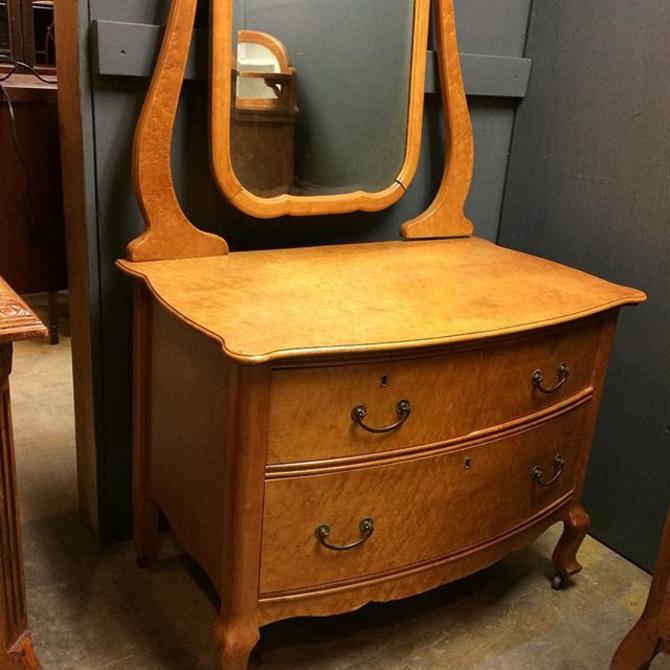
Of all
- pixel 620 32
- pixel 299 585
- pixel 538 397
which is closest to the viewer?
pixel 299 585

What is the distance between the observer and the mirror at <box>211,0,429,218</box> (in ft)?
4.91

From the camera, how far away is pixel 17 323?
3.24 feet

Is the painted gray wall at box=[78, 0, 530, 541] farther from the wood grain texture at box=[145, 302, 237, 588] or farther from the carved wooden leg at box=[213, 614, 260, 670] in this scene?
the carved wooden leg at box=[213, 614, 260, 670]

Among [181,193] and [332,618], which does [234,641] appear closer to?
[332,618]

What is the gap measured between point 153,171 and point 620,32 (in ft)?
3.53

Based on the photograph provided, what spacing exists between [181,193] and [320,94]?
36cm

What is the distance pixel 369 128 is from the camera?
1.71 m

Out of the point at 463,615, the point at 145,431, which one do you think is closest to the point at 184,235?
the point at 145,431

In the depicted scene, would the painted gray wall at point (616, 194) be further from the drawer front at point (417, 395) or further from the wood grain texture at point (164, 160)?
the wood grain texture at point (164, 160)

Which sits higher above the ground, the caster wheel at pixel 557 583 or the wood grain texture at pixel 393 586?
the wood grain texture at pixel 393 586

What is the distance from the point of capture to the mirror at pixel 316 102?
1.50 meters

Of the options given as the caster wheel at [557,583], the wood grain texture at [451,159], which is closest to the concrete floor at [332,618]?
the caster wheel at [557,583]

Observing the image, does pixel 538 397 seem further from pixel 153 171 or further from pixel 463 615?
pixel 153 171

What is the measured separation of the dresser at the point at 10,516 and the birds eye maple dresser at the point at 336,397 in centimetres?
25
